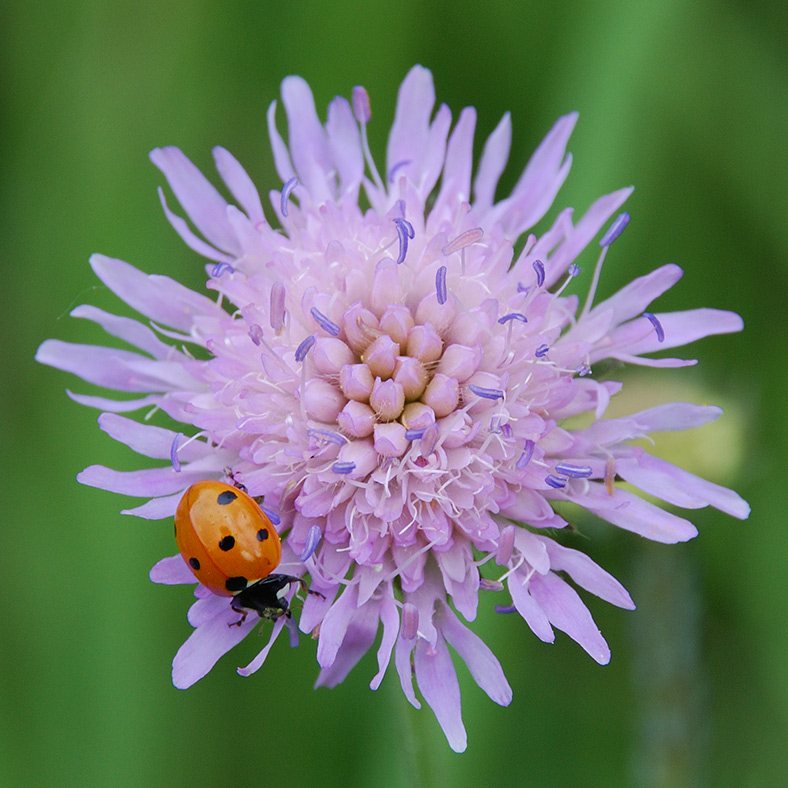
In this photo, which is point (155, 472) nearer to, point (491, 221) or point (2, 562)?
point (491, 221)

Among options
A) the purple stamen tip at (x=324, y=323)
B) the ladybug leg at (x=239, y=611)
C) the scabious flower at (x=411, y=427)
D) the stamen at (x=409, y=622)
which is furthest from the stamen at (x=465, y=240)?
the ladybug leg at (x=239, y=611)

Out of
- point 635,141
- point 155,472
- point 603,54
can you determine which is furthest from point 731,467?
point 155,472

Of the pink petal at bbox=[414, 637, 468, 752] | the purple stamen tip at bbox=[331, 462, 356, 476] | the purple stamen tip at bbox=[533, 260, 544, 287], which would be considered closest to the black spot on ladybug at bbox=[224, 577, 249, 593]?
the purple stamen tip at bbox=[331, 462, 356, 476]

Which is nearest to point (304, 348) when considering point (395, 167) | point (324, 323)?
point (324, 323)

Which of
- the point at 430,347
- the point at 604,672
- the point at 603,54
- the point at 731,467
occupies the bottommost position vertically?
the point at 604,672

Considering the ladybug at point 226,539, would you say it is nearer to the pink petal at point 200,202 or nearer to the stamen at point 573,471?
the stamen at point 573,471

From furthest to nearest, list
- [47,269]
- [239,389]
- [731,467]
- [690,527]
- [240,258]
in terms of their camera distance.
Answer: [47,269] < [731,467] < [240,258] < [239,389] < [690,527]
